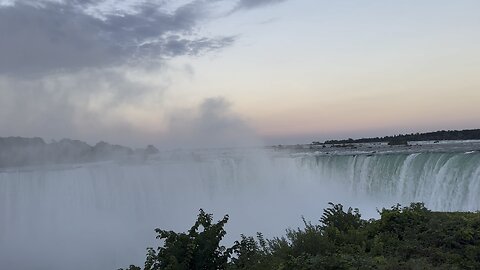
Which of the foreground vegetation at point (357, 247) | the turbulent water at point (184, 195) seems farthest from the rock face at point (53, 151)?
the foreground vegetation at point (357, 247)

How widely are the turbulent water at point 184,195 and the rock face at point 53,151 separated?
1951cm

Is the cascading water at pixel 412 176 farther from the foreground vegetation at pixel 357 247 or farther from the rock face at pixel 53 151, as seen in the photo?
the rock face at pixel 53 151

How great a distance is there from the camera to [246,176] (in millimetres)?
34250

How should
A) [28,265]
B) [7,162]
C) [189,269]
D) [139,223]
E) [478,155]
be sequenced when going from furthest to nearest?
1. [7,162]
2. [139,223]
3. [28,265]
4. [478,155]
5. [189,269]

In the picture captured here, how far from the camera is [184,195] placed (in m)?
32.9

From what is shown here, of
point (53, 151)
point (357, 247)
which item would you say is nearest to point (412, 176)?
point (357, 247)

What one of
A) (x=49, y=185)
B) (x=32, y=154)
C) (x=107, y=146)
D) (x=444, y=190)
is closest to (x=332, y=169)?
(x=444, y=190)

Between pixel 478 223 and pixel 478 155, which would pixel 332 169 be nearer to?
pixel 478 155

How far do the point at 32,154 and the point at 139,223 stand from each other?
1195 inches

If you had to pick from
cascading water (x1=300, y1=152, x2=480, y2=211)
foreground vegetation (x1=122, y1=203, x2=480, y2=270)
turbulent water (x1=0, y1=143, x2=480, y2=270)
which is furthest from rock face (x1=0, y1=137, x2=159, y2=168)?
foreground vegetation (x1=122, y1=203, x2=480, y2=270)

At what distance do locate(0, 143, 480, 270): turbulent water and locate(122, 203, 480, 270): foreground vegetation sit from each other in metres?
14.9

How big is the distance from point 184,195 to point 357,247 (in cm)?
2596

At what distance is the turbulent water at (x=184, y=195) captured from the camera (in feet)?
83.1

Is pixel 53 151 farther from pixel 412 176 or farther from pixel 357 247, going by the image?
pixel 357 247
